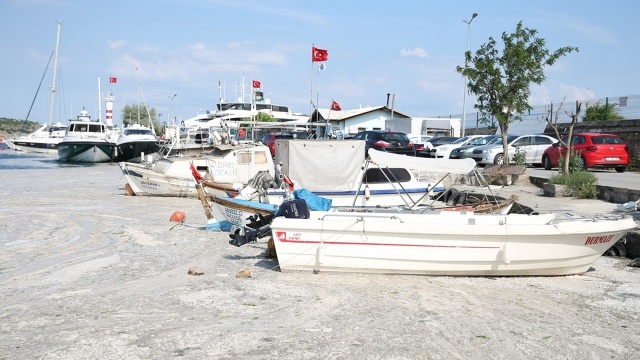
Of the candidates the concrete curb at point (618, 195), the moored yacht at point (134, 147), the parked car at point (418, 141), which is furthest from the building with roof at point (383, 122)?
the concrete curb at point (618, 195)

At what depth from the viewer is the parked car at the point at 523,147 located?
86.8 feet

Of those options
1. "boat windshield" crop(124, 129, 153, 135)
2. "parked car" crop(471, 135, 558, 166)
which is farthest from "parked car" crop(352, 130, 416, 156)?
"boat windshield" crop(124, 129, 153, 135)

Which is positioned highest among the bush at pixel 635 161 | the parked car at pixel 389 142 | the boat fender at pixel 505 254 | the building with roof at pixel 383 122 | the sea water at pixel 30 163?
the building with roof at pixel 383 122

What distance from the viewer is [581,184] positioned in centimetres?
1712

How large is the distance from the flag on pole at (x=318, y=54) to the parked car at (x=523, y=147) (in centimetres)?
876

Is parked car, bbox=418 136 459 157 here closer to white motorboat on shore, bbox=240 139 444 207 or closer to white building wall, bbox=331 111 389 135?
white building wall, bbox=331 111 389 135

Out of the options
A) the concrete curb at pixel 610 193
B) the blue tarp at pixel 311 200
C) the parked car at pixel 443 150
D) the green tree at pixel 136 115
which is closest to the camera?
the blue tarp at pixel 311 200

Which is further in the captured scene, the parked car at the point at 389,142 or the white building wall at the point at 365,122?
the white building wall at the point at 365,122

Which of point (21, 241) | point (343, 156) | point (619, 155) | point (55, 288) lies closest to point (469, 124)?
point (619, 155)

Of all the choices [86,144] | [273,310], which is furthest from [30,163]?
[273,310]

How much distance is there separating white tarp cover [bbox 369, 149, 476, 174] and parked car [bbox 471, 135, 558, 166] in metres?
14.8

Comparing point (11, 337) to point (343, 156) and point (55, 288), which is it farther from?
point (343, 156)

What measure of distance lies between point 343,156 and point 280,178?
1727mm

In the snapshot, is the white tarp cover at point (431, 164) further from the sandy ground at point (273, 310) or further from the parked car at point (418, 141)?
the parked car at point (418, 141)
